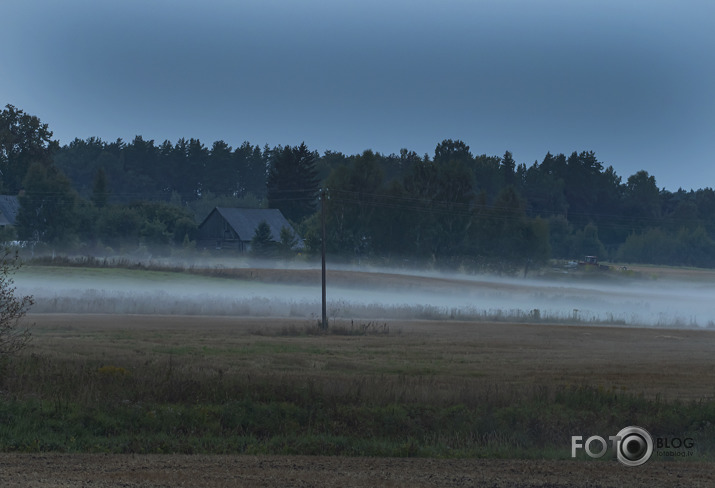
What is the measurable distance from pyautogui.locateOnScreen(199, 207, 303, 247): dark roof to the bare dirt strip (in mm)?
90992

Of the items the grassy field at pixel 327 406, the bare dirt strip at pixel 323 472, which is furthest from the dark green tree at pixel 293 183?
the bare dirt strip at pixel 323 472

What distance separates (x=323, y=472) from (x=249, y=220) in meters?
95.5

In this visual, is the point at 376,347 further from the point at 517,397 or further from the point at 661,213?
the point at 661,213

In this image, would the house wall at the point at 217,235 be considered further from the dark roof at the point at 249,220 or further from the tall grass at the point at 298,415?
the tall grass at the point at 298,415

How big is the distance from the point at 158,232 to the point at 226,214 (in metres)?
8.93

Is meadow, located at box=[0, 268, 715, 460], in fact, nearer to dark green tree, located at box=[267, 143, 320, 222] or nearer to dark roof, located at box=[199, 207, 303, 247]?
dark roof, located at box=[199, 207, 303, 247]

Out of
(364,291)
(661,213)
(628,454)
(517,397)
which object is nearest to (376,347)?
(517,397)

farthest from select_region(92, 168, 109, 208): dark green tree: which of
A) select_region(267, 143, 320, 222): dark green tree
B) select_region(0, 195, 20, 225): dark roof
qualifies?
select_region(267, 143, 320, 222): dark green tree

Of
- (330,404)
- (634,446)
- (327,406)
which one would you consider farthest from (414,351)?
(634,446)

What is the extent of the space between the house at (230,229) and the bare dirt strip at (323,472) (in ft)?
299

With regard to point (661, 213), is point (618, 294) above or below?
below

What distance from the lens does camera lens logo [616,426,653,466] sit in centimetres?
1559

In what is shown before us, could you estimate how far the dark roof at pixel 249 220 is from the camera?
106 meters

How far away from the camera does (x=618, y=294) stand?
8075 centimetres
